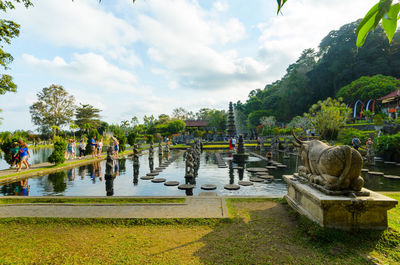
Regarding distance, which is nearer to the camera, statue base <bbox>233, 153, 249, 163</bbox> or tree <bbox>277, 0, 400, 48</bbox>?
tree <bbox>277, 0, 400, 48</bbox>

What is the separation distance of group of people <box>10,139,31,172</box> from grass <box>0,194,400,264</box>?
26.1ft

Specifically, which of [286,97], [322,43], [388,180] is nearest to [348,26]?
[322,43]

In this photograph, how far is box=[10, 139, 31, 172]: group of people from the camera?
10.8m

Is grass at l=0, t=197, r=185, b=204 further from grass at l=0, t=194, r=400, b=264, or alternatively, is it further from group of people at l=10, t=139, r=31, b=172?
group of people at l=10, t=139, r=31, b=172

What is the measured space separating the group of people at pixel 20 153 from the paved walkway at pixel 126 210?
6.74 metres

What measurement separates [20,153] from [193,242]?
39.9 feet

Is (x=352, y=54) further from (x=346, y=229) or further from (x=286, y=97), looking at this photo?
(x=346, y=229)

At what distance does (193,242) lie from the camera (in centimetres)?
366

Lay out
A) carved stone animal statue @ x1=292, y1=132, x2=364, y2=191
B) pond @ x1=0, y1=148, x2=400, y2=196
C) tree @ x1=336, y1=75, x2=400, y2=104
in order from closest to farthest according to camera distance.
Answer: carved stone animal statue @ x1=292, y1=132, x2=364, y2=191 → pond @ x1=0, y1=148, x2=400, y2=196 → tree @ x1=336, y1=75, x2=400, y2=104

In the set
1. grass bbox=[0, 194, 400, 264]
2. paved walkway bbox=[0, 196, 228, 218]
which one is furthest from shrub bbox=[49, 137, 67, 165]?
grass bbox=[0, 194, 400, 264]

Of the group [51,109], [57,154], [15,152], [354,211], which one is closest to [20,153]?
[15,152]

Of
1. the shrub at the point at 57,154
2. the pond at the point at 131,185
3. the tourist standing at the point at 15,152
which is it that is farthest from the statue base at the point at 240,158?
the tourist standing at the point at 15,152

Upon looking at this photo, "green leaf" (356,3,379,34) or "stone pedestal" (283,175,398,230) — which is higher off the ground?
"green leaf" (356,3,379,34)

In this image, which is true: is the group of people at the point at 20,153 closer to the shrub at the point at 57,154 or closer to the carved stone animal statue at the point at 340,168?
the shrub at the point at 57,154
